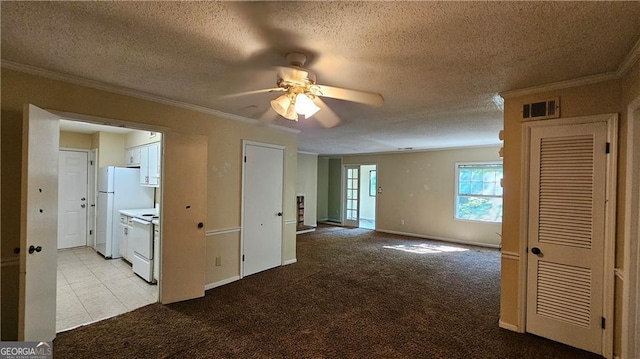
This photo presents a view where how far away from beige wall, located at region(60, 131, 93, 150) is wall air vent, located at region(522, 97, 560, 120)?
7.34 metres

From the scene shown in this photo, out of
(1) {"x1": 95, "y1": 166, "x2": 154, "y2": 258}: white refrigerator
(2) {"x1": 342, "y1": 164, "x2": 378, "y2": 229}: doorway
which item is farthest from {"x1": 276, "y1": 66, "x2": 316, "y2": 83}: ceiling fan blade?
(2) {"x1": 342, "y1": 164, "x2": 378, "y2": 229}: doorway

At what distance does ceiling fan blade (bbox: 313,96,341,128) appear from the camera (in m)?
3.26

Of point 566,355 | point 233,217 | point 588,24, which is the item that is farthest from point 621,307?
point 233,217

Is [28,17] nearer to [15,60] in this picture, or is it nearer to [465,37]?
[15,60]

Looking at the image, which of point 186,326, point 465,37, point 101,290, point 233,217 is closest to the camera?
point 465,37

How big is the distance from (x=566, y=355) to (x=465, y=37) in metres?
2.73

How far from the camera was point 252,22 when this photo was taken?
5.16 feet

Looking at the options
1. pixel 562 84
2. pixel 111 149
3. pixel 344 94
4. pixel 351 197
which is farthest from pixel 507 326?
pixel 111 149

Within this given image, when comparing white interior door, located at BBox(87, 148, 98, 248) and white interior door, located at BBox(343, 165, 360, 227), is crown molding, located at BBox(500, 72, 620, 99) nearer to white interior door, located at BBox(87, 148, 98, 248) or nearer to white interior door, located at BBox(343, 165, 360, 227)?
white interior door, located at BBox(343, 165, 360, 227)

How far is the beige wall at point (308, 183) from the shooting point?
8527 mm

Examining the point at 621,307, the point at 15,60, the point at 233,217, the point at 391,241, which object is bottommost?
the point at 391,241

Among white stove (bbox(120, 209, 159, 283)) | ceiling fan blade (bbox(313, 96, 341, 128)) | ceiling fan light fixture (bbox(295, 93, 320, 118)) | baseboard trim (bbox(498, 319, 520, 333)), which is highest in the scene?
ceiling fan blade (bbox(313, 96, 341, 128))

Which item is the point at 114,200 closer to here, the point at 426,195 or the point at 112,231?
the point at 112,231

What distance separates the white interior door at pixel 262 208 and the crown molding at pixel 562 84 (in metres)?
3.19
